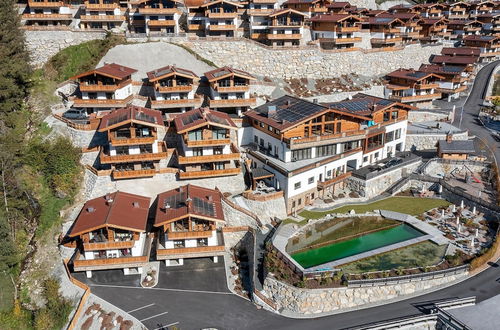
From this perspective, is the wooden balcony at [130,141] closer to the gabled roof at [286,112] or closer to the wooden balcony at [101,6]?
the gabled roof at [286,112]

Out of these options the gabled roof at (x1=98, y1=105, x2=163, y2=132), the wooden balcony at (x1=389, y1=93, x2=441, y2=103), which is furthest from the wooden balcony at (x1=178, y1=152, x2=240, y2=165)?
the wooden balcony at (x1=389, y1=93, x2=441, y2=103)

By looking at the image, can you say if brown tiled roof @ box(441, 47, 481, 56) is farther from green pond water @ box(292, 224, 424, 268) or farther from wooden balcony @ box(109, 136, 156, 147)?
wooden balcony @ box(109, 136, 156, 147)

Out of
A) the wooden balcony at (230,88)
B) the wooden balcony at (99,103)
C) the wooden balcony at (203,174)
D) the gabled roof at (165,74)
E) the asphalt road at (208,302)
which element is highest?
the gabled roof at (165,74)

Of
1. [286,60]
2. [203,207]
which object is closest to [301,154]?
[203,207]

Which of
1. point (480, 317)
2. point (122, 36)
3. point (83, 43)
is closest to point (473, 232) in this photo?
point (480, 317)

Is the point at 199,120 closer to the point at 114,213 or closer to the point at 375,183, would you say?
the point at 114,213

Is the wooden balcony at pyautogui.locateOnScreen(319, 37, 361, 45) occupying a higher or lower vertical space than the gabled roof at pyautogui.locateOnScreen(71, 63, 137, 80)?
higher

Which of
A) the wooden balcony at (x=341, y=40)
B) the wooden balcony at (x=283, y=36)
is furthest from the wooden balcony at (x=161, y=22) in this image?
the wooden balcony at (x=341, y=40)
